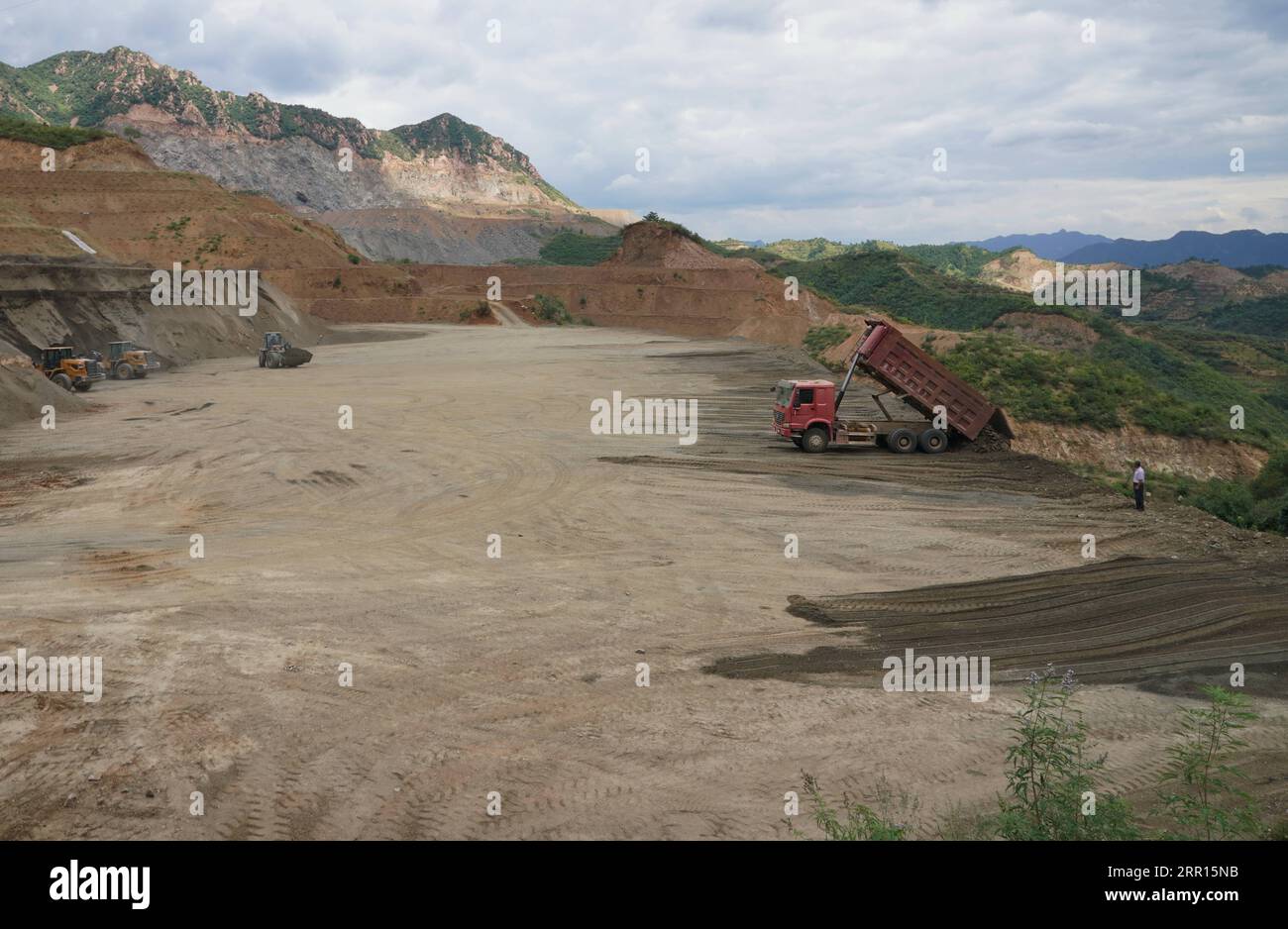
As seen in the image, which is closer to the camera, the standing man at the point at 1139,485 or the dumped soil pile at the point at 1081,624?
the dumped soil pile at the point at 1081,624

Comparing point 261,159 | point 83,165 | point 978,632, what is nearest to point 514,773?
point 978,632

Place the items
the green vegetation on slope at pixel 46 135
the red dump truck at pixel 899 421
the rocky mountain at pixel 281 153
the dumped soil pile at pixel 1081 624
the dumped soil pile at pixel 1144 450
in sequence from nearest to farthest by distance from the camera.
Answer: the dumped soil pile at pixel 1081 624, the red dump truck at pixel 899 421, the dumped soil pile at pixel 1144 450, the green vegetation on slope at pixel 46 135, the rocky mountain at pixel 281 153

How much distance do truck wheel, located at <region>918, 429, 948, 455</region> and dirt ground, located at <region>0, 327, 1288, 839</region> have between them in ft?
2.06

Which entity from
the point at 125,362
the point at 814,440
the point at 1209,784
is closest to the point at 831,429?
the point at 814,440

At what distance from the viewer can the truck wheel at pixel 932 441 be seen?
24.5 metres

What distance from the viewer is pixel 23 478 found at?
20.3 m

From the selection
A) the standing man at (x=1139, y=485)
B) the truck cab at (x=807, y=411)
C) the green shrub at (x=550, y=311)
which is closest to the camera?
the standing man at (x=1139, y=485)

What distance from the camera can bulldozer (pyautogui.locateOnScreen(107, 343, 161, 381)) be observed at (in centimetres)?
3822

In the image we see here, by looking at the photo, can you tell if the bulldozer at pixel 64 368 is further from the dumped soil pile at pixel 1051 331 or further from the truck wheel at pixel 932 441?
the dumped soil pile at pixel 1051 331

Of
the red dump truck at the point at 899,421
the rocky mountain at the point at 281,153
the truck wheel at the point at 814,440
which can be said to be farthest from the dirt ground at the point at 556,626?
the rocky mountain at the point at 281,153

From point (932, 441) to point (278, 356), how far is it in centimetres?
3092

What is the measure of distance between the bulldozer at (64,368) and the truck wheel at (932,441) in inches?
1106
